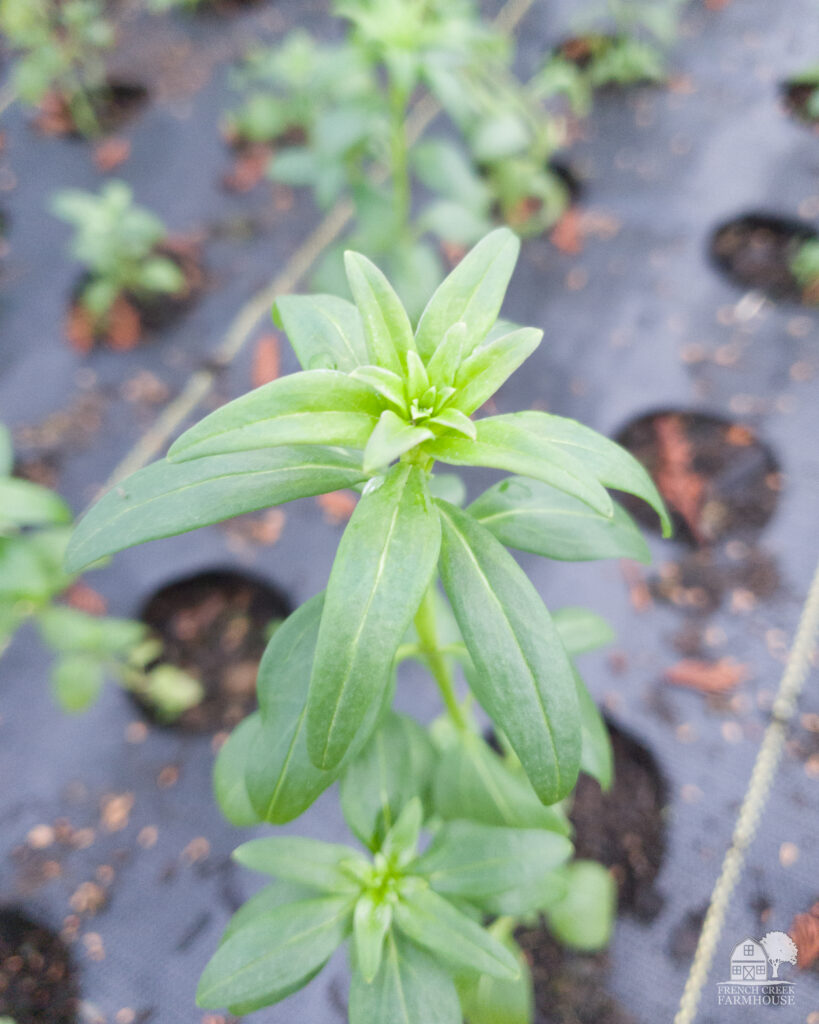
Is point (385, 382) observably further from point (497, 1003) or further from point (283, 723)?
point (497, 1003)

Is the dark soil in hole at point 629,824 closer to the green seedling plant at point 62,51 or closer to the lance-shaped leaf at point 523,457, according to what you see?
the lance-shaped leaf at point 523,457

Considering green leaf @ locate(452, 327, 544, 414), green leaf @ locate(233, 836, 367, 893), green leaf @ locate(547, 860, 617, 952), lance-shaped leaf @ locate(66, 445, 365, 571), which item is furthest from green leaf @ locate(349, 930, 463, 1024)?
green leaf @ locate(452, 327, 544, 414)

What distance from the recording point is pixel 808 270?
7.76 ft

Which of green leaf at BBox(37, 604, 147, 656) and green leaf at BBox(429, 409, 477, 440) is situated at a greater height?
green leaf at BBox(429, 409, 477, 440)

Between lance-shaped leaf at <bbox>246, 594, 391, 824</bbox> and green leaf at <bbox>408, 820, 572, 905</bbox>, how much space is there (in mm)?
273

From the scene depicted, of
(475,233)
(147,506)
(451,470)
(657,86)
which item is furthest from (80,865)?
(657,86)

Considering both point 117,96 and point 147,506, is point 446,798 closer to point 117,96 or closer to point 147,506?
point 147,506

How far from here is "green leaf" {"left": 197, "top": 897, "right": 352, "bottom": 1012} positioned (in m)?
0.92

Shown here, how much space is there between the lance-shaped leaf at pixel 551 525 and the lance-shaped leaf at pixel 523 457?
21cm

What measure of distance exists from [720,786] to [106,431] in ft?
7.07

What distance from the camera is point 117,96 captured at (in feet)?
10.6

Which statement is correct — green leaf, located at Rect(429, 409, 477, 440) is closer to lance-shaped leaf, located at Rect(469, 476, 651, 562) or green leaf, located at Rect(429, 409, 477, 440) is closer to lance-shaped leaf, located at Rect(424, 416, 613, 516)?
lance-shaped leaf, located at Rect(424, 416, 613, 516)
